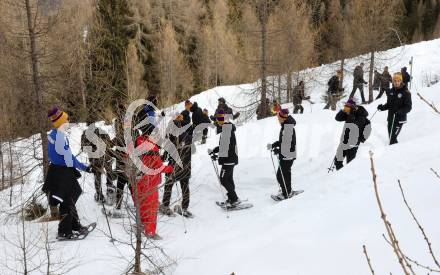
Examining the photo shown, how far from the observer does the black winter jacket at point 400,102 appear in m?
8.71

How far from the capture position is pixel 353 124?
8703 millimetres

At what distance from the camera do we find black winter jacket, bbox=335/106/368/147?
8.70 meters

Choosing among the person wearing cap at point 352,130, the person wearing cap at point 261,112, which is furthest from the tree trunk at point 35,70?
the person wearing cap at point 261,112

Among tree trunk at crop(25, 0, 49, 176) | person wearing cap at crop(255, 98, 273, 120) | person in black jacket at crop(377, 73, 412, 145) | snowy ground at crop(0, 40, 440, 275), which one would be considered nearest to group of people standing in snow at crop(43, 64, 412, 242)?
person in black jacket at crop(377, 73, 412, 145)

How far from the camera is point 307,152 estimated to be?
1107 cm

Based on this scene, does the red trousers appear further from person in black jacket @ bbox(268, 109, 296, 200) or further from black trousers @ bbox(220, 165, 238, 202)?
person in black jacket @ bbox(268, 109, 296, 200)

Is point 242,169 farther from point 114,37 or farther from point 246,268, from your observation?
point 114,37

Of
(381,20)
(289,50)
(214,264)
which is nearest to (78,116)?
(214,264)

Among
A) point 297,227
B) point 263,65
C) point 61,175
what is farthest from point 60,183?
point 263,65

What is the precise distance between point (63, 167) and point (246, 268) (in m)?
3.46

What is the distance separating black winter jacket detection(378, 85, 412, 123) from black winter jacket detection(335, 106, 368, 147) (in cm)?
70

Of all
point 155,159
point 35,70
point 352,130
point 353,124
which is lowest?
point 352,130

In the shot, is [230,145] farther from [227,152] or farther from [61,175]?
[61,175]

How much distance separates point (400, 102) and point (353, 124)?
3.76 feet
